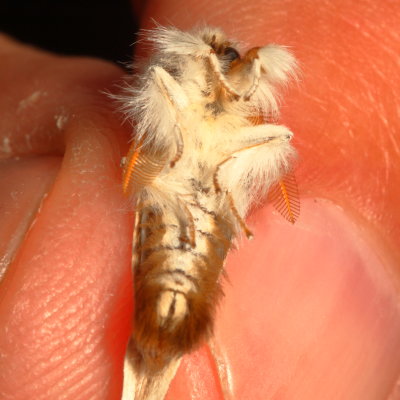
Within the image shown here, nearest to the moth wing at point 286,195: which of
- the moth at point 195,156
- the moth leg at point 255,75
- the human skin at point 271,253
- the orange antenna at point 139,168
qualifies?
the moth at point 195,156

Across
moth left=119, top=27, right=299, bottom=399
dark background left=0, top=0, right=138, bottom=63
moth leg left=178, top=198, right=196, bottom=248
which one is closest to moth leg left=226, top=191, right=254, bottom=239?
moth left=119, top=27, right=299, bottom=399

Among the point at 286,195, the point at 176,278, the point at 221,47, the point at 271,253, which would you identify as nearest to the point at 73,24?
the point at 221,47

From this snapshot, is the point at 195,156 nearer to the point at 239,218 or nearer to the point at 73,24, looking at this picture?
the point at 239,218

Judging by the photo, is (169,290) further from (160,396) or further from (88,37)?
(88,37)

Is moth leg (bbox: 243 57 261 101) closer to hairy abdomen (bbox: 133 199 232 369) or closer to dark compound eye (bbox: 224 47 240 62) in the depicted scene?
dark compound eye (bbox: 224 47 240 62)

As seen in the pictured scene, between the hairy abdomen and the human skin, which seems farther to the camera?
the human skin
